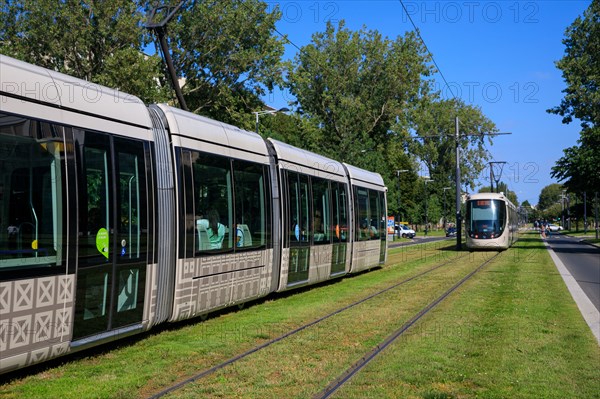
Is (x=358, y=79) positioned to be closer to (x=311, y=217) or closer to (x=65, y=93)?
Result: (x=311, y=217)

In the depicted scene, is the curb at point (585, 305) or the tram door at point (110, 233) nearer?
the tram door at point (110, 233)

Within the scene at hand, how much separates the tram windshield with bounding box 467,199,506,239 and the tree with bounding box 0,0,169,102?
1718 cm

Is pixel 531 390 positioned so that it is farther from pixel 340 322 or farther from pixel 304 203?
pixel 304 203

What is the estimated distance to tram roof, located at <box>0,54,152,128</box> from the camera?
20.0ft

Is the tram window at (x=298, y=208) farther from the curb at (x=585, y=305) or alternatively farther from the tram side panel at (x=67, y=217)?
the curb at (x=585, y=305)

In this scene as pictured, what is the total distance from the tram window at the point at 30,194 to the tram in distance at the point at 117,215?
0.01 meters

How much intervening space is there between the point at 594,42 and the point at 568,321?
A: 114ft

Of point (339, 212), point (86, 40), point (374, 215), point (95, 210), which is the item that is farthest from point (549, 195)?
point (95, 210)

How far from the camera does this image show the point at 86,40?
30.3 metres

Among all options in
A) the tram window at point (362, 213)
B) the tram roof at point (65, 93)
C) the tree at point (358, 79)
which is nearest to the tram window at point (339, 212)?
the tram window at point (362, 213)

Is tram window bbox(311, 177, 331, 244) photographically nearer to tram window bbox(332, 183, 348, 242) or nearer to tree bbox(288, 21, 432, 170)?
tram window bbox(332, 183, 348, 242)

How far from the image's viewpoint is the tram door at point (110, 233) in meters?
6.83

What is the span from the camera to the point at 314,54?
52125mm

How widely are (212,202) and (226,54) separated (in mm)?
29029
